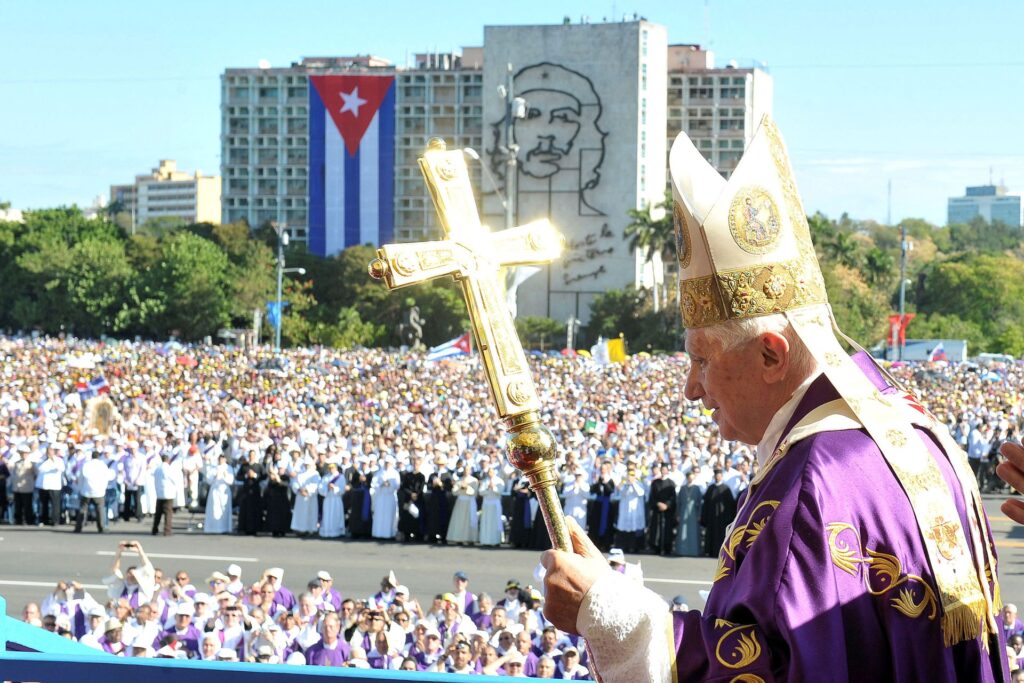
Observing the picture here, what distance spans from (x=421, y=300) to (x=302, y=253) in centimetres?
1628

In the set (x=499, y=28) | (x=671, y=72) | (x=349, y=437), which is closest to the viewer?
(x=349, y=437)

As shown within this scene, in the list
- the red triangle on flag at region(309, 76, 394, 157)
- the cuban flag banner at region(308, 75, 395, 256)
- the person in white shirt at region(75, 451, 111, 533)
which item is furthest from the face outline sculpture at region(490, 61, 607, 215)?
the person in white shirt at region(75, 451, 111, 533)

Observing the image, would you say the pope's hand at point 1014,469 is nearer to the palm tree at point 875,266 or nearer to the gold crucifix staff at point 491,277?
the gold crucifix staff at point 491,277

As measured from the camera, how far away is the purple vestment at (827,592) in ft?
7.32

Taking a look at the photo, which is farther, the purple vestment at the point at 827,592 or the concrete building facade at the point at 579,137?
the concrete building facade at the point at 579,137

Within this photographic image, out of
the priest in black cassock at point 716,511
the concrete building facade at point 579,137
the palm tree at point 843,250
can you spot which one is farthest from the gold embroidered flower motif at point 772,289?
the concrete building facade at point 579,137

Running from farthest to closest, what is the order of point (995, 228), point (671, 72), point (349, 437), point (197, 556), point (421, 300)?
point (995, 228) → point (671, 72) → point (421, 300) → point (349, 437) → point (197, 556)

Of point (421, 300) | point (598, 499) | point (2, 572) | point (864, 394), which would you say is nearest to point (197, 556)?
point (2, 572)

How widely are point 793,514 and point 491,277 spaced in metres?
0.80

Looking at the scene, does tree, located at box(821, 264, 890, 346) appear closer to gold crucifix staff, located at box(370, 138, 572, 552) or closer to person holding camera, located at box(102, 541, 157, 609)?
person holding camera, located at box(102, 541, 157, 609)

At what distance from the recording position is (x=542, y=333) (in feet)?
250

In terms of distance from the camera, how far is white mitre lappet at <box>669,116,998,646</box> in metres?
2.46

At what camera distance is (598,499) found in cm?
1947

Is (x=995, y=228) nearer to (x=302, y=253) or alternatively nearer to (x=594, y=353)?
(x=302, y=253)
